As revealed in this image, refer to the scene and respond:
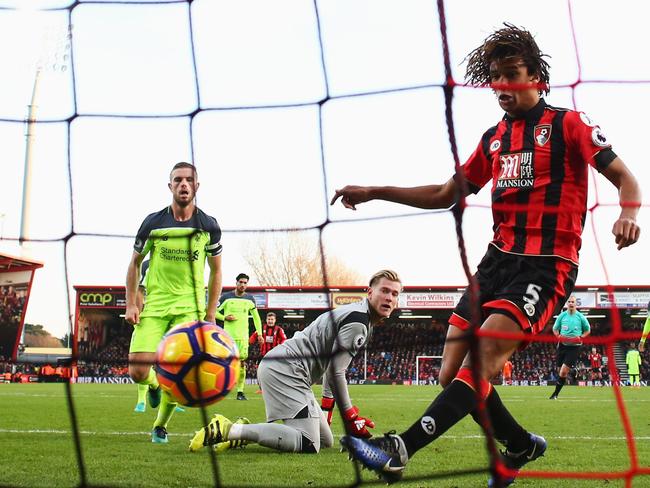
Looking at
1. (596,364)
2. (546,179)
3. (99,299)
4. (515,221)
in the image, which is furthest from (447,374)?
(596,364)

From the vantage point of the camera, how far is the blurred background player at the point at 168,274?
192 inches

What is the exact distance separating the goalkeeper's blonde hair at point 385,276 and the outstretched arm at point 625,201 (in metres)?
1.49

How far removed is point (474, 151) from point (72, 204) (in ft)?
5.73

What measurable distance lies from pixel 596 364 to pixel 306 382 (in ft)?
67.5

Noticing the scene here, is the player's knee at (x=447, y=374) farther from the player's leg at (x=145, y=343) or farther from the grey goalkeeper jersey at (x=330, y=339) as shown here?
the player's leg at (x=145, y=343)

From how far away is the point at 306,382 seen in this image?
4.34 metres

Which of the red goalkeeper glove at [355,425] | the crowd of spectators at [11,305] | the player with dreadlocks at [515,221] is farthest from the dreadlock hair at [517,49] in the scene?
the crowd of spectators at [11,305]

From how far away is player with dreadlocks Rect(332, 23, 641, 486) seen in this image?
260 centimetres

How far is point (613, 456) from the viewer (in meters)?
4.13

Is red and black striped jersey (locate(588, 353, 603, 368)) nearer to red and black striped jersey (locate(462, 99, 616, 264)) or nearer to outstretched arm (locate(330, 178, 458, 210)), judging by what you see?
outstretched arm (locate(330, 178, 458, 210))

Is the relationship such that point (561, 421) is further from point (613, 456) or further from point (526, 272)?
point (526, 272)

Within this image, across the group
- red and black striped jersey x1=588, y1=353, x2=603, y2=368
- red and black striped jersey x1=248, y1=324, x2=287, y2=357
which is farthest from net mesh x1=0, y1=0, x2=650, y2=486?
red and black striped jersey x1=588, y1=353, x2=603, y2=368

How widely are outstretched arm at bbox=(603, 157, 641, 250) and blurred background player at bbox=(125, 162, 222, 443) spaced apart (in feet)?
8.91

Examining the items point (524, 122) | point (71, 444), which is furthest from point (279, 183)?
point (71, 444)
